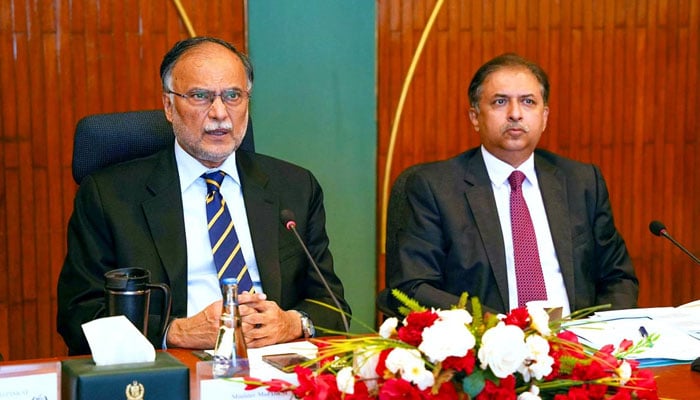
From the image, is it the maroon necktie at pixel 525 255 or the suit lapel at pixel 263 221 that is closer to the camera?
the suit lapel at pixel 263 221

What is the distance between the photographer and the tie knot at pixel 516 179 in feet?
11.1

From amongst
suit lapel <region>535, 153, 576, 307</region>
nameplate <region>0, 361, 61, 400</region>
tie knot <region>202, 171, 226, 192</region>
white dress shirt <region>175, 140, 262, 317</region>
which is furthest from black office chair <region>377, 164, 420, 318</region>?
nameplate <region>0, 361, 61, 400</region>

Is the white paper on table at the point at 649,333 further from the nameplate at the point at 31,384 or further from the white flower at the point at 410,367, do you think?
the nameplate at the point at 31,384

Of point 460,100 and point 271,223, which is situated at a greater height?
point 460,100

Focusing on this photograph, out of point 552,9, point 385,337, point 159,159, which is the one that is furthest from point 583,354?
point 552,9

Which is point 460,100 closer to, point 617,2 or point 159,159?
point 617,2

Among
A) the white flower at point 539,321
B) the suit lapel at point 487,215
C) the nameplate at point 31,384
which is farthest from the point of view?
the suit lapel at point 487,215

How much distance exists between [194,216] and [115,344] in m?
1.24

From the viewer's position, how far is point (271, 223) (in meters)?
3.02

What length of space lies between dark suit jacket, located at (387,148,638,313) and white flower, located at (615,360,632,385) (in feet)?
4.93

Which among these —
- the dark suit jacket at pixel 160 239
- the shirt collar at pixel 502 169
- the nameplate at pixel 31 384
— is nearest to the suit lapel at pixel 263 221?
the dark suit jacket at pixel 160 239

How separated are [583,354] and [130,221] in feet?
5.29

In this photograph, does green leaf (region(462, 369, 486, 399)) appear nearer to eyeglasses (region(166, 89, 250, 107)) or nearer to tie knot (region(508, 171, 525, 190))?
eyeglasses (region(166, 89, 250, 107))

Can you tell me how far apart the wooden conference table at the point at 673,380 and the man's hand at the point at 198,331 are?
52 mm
